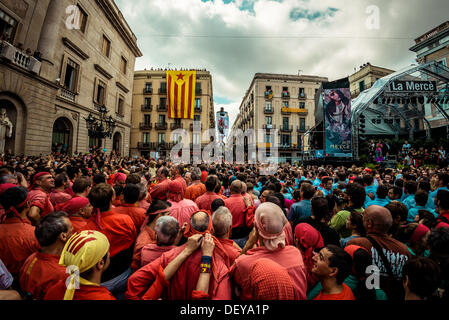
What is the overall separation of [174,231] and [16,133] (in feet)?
45.7

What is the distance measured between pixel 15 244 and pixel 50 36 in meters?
15.7

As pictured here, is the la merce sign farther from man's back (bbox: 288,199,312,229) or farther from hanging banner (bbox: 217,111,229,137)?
man's back (bbox: 288,199,312,229)

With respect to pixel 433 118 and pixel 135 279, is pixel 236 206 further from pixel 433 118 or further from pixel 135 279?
pixel 433 118

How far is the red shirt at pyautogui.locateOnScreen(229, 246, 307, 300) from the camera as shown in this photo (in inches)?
54.3

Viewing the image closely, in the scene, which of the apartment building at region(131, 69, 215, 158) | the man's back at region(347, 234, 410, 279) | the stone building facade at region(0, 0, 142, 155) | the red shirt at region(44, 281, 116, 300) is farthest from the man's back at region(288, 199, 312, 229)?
the apartment building at region(131, 69, 215, 158)

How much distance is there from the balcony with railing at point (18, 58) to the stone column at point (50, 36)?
782 mm

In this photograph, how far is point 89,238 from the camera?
4.60 ft

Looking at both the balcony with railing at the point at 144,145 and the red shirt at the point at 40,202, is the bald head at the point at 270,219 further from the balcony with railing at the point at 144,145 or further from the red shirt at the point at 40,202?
the balcony with railing at the point at 144,145

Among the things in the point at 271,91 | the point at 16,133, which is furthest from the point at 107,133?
the point at 271,91

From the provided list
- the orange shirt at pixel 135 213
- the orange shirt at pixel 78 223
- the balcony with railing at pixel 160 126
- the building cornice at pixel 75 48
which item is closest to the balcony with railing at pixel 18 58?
the building cornice at pixel 75 48

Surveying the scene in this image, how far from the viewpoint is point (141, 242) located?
2.03 m

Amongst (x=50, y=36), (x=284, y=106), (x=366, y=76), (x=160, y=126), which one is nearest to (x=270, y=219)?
(x=50, y=36)

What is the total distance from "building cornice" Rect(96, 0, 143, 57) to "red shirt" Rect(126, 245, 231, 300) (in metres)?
23.3

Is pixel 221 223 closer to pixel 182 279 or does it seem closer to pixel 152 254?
pixel 182 279
